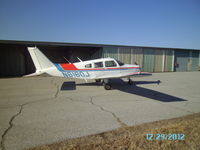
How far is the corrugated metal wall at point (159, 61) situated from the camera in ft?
69.9

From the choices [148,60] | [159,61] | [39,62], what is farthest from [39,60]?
[159,61]

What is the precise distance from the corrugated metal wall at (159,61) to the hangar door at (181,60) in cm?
416

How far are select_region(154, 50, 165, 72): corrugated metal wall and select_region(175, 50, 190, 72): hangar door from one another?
13.6 feet

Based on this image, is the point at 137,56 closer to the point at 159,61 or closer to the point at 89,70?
the point at 159,61

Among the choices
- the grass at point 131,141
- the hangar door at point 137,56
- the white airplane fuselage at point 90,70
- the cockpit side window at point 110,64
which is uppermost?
the hangar door at point 137,56

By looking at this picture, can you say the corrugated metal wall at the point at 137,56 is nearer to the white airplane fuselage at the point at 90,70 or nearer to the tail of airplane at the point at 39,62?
the white airplane fuselage at the point at 90,70

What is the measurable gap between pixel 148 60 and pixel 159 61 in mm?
2740

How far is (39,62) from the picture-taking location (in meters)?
7.32

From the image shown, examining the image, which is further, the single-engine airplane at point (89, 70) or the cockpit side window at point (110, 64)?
the cockpit side window at point (110, 64)

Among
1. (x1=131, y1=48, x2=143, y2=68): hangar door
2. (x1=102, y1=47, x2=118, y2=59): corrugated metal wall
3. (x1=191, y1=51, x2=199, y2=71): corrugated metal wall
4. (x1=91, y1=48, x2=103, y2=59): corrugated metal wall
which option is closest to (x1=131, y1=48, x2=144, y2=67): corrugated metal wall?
(x1=131, y1=48, x2=143, y2=68): hangar door

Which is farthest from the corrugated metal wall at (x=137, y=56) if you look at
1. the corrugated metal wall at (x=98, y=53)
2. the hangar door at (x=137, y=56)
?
the corrugated metal wall at (x=98, y=53)

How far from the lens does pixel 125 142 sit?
7.99ft

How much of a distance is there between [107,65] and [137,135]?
19.9 ft

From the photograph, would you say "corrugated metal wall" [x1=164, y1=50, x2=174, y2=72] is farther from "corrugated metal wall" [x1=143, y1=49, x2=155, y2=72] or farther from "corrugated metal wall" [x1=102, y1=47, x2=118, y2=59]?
"corrugated metal wall" [x1=102, y1=47, x2=118, y2=59]
